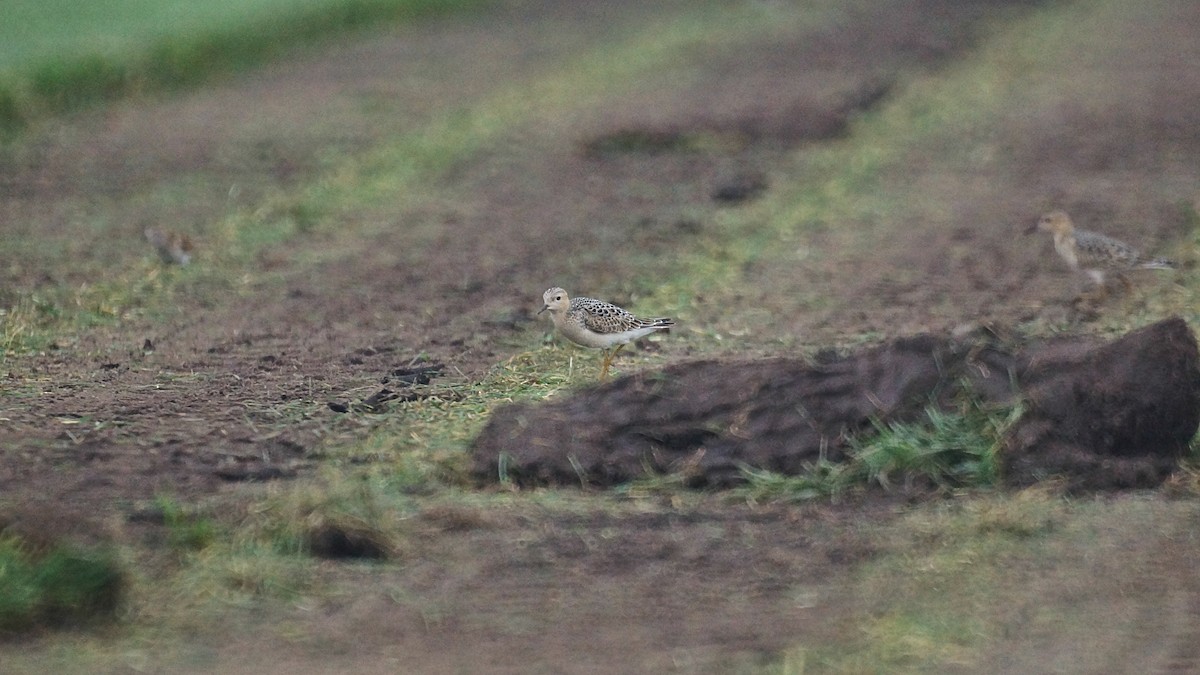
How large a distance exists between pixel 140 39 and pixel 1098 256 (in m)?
15.5

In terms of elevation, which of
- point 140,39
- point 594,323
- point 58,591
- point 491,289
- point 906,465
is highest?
point 140,39

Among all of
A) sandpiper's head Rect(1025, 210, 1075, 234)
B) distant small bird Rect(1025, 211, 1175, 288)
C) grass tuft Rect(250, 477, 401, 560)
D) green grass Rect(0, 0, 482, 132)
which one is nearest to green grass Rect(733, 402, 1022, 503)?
grass tuft Rect(250, 477, 401, 560)

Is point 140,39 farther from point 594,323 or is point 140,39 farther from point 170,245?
point 594,323

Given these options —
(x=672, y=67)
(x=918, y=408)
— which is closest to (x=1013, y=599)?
(x=918, y=408)

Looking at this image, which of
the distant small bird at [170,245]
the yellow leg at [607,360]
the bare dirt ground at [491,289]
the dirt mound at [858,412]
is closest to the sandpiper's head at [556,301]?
the yellow leg at [607,360]

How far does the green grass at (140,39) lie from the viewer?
71.4 feet

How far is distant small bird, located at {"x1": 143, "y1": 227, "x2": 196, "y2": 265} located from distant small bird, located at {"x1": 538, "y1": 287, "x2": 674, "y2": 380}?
166 inches

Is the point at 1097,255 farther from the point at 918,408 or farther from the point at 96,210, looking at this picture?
the point at 96,210

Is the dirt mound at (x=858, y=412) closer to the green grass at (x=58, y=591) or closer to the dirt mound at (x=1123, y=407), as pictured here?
the dirt mound at (x=1123, y=407)

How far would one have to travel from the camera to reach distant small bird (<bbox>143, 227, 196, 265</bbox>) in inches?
558

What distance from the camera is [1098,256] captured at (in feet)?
42.3

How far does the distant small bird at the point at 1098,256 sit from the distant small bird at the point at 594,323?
3.56 metres

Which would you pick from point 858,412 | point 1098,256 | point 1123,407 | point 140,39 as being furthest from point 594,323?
point 140,39

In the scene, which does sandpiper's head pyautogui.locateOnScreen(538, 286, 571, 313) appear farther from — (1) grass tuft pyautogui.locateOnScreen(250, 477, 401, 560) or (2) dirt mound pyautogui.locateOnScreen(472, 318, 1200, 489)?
(1) grass tuft pyautogui.locateOnScreen(250, 477, 401, 560)
